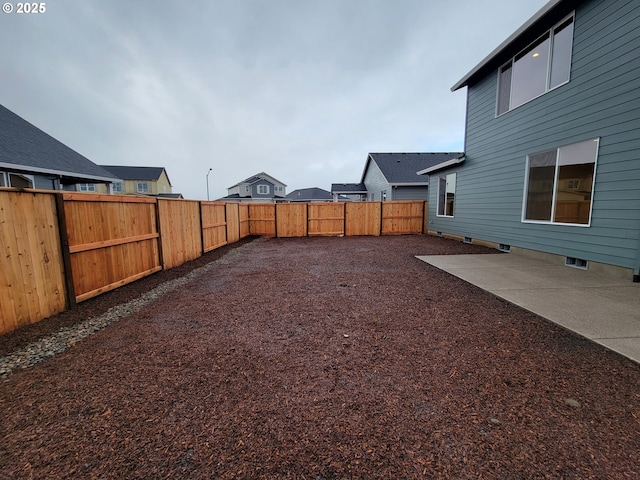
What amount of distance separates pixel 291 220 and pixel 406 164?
1011 centimetres

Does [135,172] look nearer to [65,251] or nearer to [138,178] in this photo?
[138,178]

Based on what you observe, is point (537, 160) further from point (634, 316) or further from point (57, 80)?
point (57, 80)

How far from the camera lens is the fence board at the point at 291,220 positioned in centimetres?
1294

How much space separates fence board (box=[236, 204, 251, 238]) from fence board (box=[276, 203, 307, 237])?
145 centimetres

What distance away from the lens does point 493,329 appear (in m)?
2.92

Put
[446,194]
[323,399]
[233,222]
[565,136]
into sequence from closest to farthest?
[323,399]
[565,136]
[233,222]
[446,194]

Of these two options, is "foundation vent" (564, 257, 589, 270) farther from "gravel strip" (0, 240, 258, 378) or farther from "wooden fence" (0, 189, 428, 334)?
"wooden fence" (0, 189, 428, 334)

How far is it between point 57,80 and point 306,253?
1503 centimetres

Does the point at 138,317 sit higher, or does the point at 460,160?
the point at 460,160

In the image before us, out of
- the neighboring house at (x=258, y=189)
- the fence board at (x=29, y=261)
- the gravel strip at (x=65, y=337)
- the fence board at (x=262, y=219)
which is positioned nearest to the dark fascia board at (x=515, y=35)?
the fence board at (x=262, y=219)

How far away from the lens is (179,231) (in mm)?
6492

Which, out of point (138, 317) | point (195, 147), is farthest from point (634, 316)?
point (195, 147)

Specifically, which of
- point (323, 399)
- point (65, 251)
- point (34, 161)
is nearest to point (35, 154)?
point (34, 161)

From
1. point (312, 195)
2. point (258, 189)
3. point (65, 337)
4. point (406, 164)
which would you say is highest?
point (406, 164)
